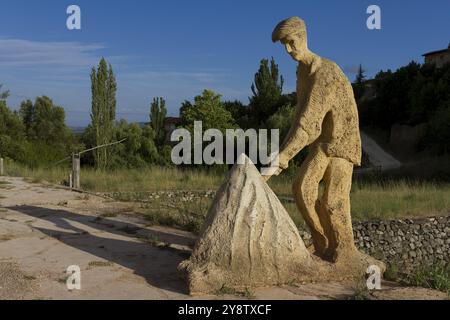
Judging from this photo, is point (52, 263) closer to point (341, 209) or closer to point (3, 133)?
point (341, 209)

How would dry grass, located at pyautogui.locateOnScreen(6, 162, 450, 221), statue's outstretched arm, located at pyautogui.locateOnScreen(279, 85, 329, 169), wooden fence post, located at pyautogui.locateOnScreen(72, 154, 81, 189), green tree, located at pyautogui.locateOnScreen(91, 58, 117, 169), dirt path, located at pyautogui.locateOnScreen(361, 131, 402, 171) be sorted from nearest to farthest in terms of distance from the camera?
1. statue's outstretched arm, located at pyautogui.locateOnScreen(279, 85, 329, 169)
2. dry grass, located at pyautogui.locateOnScreen(6, 162, 450, 221)
3. wooden fence post, located at pyautogui.locateOnScreen(72, 154, 81, 189)
4. green tree, located at pyautogui.locateOnScreen(91, 58, 117, 169)
5. dirt path, located at pyautogui.locateOnScreen(361, 131, 402, 171)

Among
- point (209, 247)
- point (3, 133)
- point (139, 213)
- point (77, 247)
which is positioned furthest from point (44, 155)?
point (209, 247)

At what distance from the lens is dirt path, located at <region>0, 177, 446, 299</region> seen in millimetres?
3760

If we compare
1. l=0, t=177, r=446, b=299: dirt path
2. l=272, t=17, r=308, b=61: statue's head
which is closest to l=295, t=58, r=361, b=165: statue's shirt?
l=272, t=17, r=308, b=61: statue's head

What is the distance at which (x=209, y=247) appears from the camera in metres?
3.93

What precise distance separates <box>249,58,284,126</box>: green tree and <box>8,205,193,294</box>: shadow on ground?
25.3 m

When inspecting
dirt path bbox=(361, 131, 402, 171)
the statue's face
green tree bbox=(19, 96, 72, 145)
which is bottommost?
dirt path bbox=(361, 131, 402, 171)

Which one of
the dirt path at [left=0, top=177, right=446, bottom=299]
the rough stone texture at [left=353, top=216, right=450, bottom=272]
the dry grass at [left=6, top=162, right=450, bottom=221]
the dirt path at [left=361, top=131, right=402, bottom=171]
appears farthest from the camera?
the dirt path at [left=361, top=131, right=402, bottom=171]

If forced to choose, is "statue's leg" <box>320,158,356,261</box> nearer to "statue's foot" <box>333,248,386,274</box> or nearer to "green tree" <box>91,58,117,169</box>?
"statue's foot" <box>333,248,386,274</box>

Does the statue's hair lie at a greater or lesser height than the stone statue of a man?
greater

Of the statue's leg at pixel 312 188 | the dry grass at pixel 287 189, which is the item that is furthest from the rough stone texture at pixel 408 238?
the statue's leg at pixel 312 188

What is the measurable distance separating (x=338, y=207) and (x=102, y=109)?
18.4 m

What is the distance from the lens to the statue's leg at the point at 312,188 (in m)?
4.32

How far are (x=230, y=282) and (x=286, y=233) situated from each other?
633 mm
